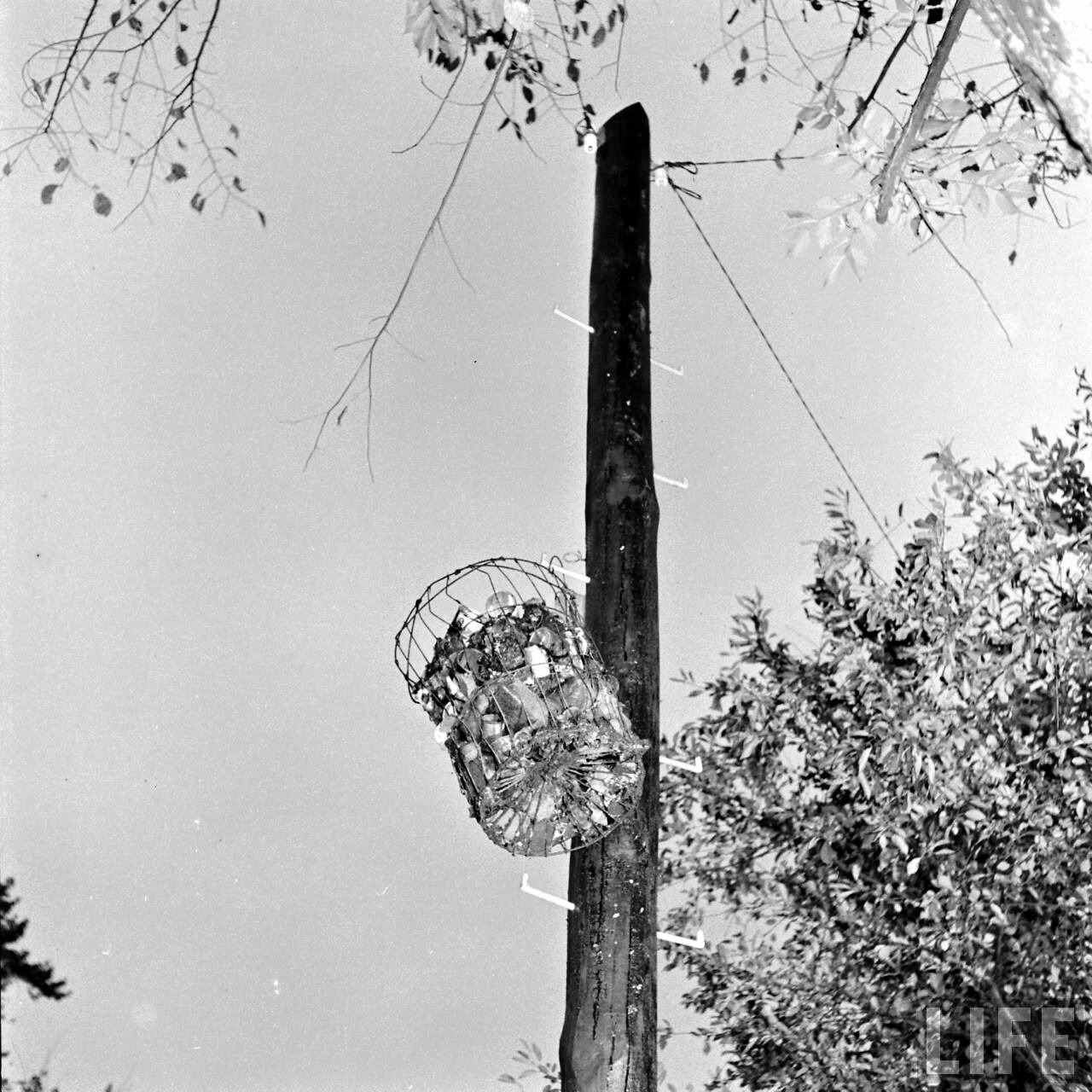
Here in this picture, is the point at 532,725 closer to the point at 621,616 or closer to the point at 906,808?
the point at 621,616

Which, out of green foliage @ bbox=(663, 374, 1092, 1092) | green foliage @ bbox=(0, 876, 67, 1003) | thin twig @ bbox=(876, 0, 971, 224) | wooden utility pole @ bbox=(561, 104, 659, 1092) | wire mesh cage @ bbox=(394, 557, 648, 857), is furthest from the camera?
green foliage @ bbox=(0, 876, 67, 1003)

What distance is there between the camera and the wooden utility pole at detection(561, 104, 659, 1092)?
1.68 m

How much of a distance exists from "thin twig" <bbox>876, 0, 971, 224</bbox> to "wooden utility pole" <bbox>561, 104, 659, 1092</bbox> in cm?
60

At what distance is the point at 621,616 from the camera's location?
1874 millimetres

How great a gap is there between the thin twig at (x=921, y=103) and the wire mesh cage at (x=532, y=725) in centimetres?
71

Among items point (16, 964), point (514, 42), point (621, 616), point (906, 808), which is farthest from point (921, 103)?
point (16, 964)

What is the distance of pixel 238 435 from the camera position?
377 centimetres

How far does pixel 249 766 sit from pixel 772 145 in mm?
2771

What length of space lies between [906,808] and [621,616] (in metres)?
1.15

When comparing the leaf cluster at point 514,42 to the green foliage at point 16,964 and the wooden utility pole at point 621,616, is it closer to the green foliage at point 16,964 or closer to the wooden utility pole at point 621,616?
the wooden utility pole at point 621,616

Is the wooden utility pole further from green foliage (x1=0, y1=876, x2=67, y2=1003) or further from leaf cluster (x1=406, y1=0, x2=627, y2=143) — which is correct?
green foliage (x1=0, y1=876, x2=67, y2=1003)

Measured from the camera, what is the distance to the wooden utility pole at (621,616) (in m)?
1.68

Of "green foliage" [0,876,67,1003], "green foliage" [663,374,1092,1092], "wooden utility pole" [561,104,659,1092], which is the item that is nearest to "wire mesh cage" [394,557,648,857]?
"wooden utility pole" [561,104,659,1092]

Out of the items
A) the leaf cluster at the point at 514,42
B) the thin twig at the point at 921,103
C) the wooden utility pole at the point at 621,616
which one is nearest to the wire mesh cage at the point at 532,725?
the wooden utility pole at the point at 621,616
